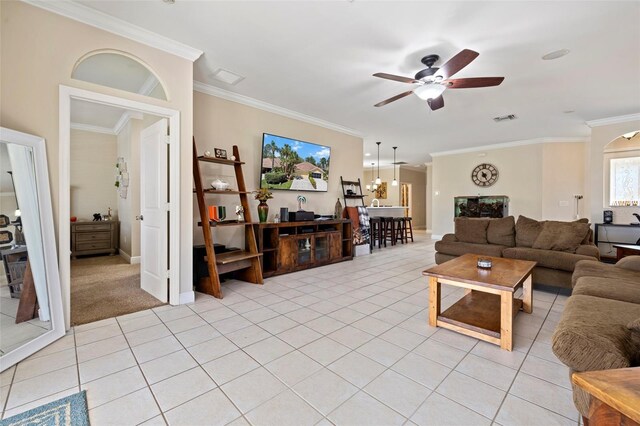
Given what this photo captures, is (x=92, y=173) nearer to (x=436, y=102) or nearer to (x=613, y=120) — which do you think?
(x=436, y=102)

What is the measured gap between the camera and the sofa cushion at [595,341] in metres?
1.27

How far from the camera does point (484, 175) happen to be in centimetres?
805

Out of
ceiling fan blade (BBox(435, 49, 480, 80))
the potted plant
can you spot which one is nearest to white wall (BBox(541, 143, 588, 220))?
ceiling fan blade (BBox(435, 49, 480, 80))

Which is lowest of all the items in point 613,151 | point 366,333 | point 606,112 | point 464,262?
point 366,333

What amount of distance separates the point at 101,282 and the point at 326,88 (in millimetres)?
4242

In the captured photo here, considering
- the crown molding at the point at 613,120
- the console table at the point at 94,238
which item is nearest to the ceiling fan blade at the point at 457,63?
the crown molding at the point at 613,120

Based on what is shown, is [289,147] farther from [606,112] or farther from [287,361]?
[606,112]

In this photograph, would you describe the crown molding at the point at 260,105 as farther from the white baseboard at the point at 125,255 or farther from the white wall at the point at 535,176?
the white wall at the point at 535,176

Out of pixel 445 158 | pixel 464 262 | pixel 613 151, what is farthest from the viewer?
pixel 445 158

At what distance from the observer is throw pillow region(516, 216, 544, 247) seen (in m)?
4.12

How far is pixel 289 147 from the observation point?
502 cm

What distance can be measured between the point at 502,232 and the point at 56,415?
5244 millimetres

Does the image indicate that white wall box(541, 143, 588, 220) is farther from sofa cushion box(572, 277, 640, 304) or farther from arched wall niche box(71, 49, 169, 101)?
arched wall niche box(71, 49, 169, 101)

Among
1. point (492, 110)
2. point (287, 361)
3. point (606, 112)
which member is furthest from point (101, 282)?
point (606, 112)
